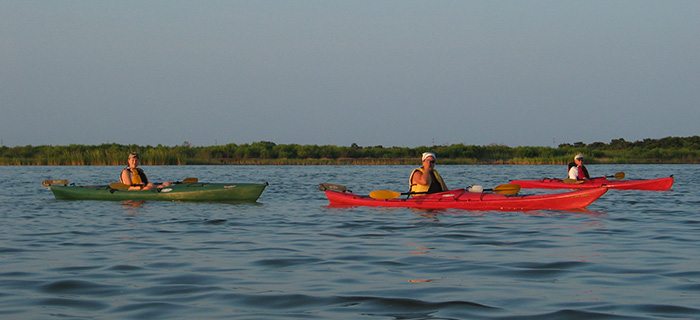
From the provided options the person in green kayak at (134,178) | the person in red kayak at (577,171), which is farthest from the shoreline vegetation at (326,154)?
the person in green kayak at (134,178)

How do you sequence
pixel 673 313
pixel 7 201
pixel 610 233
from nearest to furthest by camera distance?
pixel 673 313 → pixel 610 233 → pixel 7 201

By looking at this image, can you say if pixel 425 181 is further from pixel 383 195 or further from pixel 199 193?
pixel 199 193

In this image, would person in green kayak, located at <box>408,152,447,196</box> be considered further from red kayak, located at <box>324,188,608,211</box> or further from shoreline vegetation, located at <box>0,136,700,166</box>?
shoreline vegetation, located at <box>0,136,700,166</box>

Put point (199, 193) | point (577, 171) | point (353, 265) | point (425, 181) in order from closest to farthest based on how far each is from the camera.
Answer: point (353, 265), point (425, 181), point (199, 193), point (577, 171)

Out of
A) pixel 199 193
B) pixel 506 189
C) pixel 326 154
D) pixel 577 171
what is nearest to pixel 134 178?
pixel 199 193

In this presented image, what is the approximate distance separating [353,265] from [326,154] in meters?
49.8

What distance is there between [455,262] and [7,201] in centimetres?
1372

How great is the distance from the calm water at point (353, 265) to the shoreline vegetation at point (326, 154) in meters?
36.0

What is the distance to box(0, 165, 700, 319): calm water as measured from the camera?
6.01m

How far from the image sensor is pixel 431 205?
14.9 meters

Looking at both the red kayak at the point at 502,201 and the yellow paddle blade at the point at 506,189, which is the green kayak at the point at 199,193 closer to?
the red kayak at the point at 502,201

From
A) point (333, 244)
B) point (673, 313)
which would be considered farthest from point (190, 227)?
point (673, 313)

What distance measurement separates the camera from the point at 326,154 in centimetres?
5797

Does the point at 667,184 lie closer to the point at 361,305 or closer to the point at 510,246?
the point at 510,246
